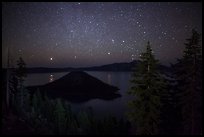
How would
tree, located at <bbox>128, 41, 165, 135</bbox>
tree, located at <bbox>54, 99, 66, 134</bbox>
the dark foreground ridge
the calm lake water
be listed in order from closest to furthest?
tree, located at <bbox>128, 41, 165, 135</bbox> → the calm lake water → the dark foreground ridge → tree, located at <bbox>54, 99, 66, 134</bbox>

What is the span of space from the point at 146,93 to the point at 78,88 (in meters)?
6.58

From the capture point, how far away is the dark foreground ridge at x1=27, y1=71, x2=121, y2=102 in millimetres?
19500

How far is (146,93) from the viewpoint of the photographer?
15.6 m

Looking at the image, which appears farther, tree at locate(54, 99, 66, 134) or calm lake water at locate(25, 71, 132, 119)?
tree at locate(54, 99, 66, 134)

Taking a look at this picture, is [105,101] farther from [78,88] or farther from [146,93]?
[146,93]

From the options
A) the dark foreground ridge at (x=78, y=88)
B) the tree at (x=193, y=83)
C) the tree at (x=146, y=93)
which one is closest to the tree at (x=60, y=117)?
the dark foreground ridge at (x=78, y=88)

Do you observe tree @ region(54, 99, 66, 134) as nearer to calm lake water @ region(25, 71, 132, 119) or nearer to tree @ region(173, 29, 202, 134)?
calm lake water @ region(25, 71, 132, 119)

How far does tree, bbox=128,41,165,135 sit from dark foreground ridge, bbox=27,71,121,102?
11.9 ft

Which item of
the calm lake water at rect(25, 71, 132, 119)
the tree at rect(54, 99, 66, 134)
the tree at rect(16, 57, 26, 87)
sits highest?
the tree at rect(16, 57, 26, 87)

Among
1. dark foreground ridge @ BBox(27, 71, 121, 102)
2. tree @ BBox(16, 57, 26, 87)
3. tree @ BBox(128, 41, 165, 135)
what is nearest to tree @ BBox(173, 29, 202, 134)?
tree @ BBox(128, 41, 165, 135)

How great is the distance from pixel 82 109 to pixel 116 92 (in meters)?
2.79

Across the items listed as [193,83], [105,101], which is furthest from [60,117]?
[193,83]

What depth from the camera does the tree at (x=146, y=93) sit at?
15609mm

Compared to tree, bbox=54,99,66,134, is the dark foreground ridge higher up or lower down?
higher up
